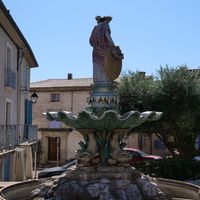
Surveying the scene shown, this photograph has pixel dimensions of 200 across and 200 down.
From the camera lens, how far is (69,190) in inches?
243

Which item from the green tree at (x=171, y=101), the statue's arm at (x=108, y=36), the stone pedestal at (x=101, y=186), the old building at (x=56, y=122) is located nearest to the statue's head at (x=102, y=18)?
the statue's arm at (x=108, y=36)

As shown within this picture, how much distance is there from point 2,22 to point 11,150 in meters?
4.70

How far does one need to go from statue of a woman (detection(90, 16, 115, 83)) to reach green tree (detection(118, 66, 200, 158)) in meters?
11.5

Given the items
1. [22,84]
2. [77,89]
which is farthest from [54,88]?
[22,84]

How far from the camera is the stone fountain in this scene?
6.13 meters

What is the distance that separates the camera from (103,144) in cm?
664

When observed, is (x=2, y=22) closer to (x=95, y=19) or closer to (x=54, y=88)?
(x=95, y=19)

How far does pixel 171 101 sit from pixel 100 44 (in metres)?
11.9

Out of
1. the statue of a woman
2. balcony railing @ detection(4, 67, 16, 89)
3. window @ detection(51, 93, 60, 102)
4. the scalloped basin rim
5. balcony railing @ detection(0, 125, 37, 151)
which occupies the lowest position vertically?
balcony railing @ detection(0, 125, 37, 151)

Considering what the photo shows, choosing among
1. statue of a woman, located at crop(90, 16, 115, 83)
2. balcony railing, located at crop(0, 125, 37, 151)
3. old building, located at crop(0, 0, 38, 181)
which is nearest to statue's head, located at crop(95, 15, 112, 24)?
statue of a woman, located at crop(90, 16, 115, 83)

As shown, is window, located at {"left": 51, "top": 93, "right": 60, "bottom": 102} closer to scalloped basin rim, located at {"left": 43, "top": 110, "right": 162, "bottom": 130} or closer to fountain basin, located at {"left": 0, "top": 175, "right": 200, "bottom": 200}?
fountain basin, located at {"left": 0, "top": 175, "right": 200, "bottom": 200}

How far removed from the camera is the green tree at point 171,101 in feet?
59.8

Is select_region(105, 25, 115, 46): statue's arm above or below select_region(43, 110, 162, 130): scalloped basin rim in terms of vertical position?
above

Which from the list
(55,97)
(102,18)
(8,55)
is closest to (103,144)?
(102,18)
